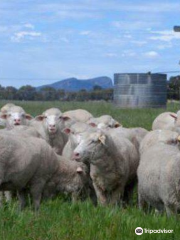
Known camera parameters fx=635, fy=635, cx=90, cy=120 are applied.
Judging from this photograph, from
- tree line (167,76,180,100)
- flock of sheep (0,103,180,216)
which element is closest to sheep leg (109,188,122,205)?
flock of sheep (0,103,180,216)

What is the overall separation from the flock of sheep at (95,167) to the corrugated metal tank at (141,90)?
52.3 feet

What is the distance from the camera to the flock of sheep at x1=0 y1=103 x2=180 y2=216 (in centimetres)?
727

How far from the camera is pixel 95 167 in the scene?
8.52 metres

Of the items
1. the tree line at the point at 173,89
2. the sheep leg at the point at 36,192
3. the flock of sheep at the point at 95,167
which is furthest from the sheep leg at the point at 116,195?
the tree line at the point at 173,89

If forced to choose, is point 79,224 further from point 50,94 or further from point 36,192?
point 50,94

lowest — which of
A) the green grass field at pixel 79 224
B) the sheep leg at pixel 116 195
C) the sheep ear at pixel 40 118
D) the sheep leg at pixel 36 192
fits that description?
the sheep leg at pixel 116 195

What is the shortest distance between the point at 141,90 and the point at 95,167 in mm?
17886

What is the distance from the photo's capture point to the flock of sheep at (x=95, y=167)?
7.27m

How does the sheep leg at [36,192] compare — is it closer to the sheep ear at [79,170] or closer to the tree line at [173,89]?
the sheep ear at [79,170]

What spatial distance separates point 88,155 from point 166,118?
16.9ft

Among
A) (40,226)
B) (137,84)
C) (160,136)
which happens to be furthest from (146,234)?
(137,84)

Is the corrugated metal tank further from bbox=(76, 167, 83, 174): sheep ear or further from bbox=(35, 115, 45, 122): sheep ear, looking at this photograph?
bbox=(76, 167, 83, 174): sheep ear

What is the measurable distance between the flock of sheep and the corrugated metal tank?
627 inches

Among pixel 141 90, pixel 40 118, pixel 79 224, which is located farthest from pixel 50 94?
pixel 79 224
